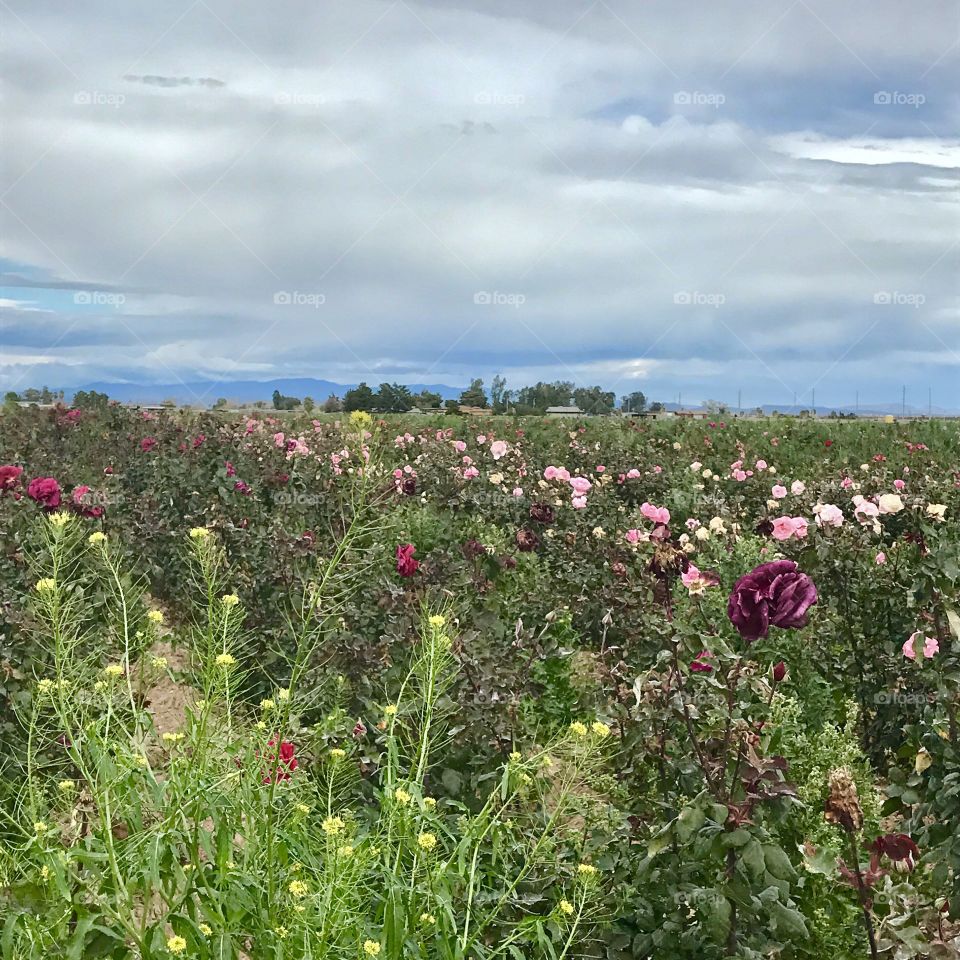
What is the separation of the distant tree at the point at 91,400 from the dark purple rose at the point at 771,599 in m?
14.9

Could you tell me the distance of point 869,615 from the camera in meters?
4.70

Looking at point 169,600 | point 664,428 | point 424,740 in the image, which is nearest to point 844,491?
point 169,600

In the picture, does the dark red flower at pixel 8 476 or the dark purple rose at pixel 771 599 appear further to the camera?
the dark red flower at pixel 8 476

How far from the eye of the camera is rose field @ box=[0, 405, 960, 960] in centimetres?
200

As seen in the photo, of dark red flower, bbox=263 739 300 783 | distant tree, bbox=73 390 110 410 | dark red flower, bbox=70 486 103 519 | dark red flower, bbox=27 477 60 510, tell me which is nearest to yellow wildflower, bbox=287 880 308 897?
dark red flower, bbox=263 739 300 783

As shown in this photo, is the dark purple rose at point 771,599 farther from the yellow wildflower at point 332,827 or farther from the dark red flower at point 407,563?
the dark red flower at point 407,563

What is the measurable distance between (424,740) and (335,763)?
0.81 feet

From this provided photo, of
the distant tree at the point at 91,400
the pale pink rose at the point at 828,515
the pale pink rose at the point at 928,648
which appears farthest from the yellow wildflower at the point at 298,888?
the distant tree at the point at 91,400

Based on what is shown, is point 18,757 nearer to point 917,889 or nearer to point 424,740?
point 424,740

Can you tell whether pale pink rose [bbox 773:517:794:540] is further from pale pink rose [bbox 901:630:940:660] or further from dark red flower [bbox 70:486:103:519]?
A: dark red flower [bbox 70:486:103:519]

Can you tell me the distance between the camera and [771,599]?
2.20 m

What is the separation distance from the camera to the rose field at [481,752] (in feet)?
6.55

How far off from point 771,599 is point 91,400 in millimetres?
15602

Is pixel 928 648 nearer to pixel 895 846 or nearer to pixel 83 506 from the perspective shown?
pixel 895 846
